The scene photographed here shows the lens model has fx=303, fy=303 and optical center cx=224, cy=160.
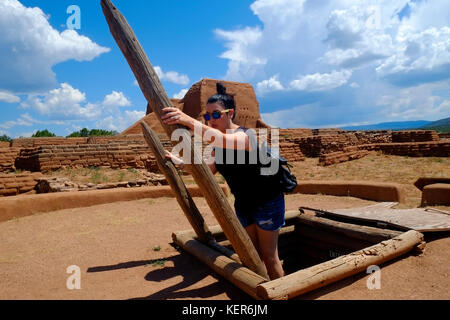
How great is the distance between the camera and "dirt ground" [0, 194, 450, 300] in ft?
8.00

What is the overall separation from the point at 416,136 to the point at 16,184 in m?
19.1

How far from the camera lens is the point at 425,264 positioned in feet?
8.95

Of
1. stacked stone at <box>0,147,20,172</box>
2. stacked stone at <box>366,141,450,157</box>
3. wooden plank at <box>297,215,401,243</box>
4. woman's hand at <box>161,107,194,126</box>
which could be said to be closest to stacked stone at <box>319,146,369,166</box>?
stacked stone at <box>366,141,450,157</box>

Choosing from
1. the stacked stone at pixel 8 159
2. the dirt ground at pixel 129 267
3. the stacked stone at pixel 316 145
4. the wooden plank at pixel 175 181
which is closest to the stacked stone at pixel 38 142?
the stacked stone at pixel 8 159

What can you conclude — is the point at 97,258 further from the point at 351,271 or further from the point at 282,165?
the point at 351,271

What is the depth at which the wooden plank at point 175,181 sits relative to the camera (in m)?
3.07

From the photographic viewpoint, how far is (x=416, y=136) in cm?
1739

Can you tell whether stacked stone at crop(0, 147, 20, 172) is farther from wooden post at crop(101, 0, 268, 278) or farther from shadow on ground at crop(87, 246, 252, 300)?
wooden post at crop(101, 0, 268, 278)

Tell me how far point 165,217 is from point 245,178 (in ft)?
11.3

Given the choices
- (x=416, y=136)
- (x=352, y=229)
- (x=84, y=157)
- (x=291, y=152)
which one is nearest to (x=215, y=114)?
(x=352, y=229)

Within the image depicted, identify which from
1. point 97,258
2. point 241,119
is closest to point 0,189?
point 97,258

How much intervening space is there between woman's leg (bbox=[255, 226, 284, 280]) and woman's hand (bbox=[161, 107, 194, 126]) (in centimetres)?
113

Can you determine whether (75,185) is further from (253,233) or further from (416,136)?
(416,136)

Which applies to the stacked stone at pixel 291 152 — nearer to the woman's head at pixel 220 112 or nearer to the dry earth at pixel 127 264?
the dry earth at pixel 127 264
